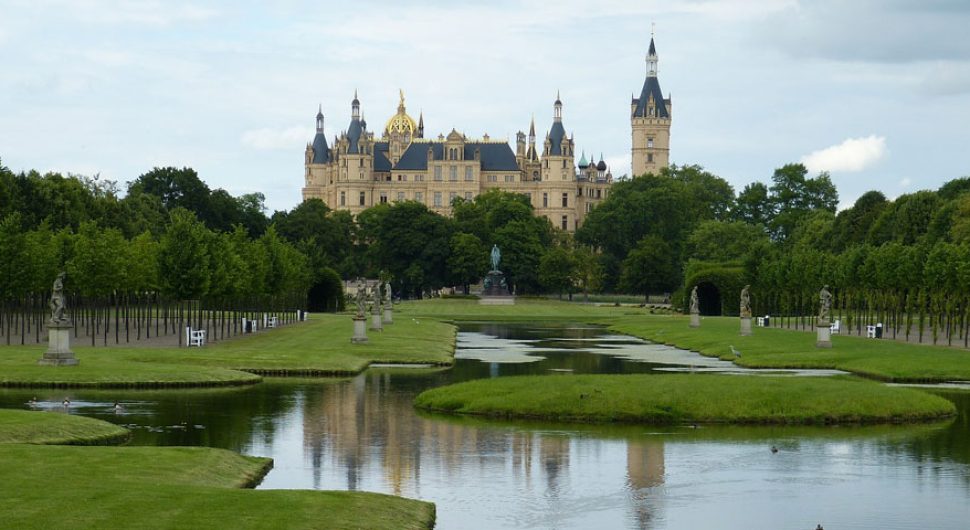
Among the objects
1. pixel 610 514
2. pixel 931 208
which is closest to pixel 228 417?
pixel 610 514

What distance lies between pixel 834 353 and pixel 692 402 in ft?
79.2

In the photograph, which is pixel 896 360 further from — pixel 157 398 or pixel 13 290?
pixel 13 290

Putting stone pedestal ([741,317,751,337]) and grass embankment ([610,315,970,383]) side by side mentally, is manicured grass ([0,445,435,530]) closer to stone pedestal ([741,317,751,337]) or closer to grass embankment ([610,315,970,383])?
grass embankment ([610,315,970,383])

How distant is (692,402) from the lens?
41875 mm

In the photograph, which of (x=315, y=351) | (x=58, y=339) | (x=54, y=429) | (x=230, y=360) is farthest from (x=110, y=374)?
(x=315, y=351)

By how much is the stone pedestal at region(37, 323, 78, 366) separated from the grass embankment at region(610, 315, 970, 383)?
27.4 metres

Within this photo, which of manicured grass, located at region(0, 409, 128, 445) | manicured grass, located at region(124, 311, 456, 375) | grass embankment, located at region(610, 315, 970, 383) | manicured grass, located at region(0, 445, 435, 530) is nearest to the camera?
manicured grass, located at region(0, 445, 435, 530)

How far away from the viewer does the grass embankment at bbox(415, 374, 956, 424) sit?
40.8m

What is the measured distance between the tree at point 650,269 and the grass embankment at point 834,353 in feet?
253

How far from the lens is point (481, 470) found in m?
31.8

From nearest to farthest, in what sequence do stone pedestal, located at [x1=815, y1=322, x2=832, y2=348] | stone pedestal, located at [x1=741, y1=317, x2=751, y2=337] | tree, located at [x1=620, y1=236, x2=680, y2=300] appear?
stone pedestal, located at [x1=815, y1=322, x2=832, y2=348] → stone pedestal, located at [x1=741, y1=317, x2=751, y2=337] → tree, located at [x1=620, y1=236, x2=680, y2=300]

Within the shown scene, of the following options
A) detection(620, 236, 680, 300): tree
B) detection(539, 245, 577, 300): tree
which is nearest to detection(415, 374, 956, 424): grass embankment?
→ detection(620, 236, 680, 300): tree

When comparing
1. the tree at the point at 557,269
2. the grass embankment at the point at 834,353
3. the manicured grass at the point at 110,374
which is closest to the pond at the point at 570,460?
the manicured grass at the point at 110,374

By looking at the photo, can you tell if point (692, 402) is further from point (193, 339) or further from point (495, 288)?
point (495, 288)
